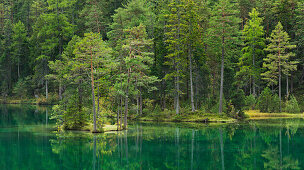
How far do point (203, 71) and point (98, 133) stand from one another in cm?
2191

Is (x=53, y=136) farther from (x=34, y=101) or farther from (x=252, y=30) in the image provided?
(x=34, y=101)

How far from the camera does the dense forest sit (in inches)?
1212

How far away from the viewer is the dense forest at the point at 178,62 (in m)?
30.8

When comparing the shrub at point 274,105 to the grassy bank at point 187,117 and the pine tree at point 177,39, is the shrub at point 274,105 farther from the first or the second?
the pine tree at point 177,39

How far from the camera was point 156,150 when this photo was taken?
69.2ft

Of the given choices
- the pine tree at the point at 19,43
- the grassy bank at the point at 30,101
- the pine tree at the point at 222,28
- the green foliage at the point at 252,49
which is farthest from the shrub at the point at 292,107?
the pine tree at the point at 19,43

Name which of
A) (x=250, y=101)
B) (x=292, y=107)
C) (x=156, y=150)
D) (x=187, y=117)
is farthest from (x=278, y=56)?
(x=156, y=150)

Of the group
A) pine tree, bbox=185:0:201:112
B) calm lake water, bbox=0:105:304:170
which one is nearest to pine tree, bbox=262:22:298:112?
pine tree, bbox=185:0:201:112

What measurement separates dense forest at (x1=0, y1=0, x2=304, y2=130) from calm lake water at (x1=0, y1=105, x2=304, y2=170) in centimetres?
499

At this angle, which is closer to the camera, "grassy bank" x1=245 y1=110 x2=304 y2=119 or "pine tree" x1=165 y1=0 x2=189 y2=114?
"pine tree" x1=165 y1=0 x2=189 y2=114

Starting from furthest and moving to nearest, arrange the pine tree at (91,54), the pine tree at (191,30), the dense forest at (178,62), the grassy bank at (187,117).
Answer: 1. the pine tree at (191,30)
2. the grassy bank at (187,117)
3. the dense forest at (178,62)
4. the pine tree at (91,54)

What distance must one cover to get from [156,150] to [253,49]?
35.0m

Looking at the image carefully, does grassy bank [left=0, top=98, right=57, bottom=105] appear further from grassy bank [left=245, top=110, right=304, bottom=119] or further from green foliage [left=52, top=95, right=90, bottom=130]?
grassy bank [left=245, top=110, right=304, bottom=119]

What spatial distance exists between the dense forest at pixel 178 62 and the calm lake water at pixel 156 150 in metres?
4.99
